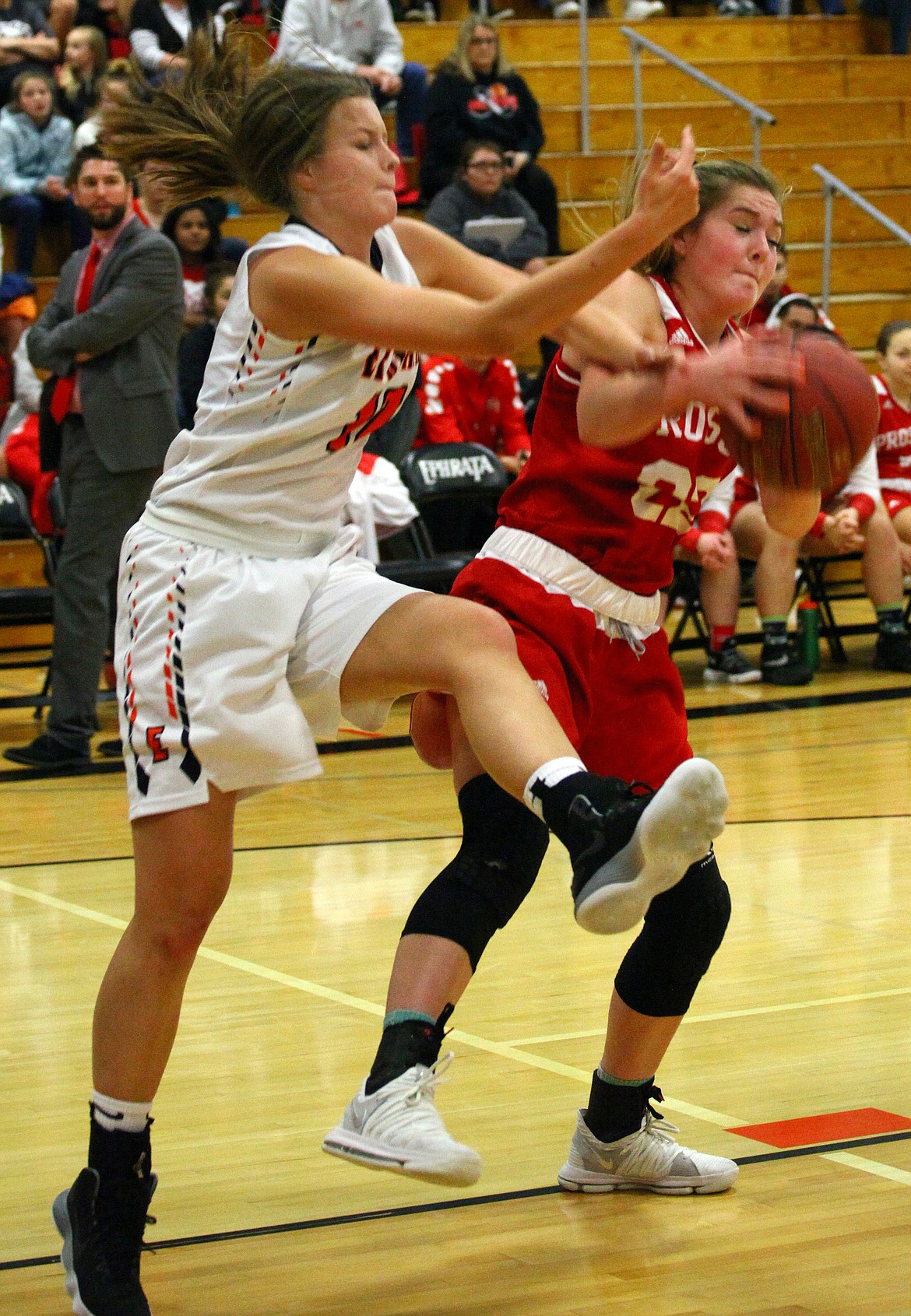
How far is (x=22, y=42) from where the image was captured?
10.8m

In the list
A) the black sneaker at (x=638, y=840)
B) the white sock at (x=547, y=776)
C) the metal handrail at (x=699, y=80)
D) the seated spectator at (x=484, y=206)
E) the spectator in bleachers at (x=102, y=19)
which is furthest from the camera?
the spectator in bleachers at (x=102, y=19)

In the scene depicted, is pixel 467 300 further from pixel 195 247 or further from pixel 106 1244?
pixel 195 247

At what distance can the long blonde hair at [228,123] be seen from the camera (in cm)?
242

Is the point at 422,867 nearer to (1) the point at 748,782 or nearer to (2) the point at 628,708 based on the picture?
(1) the point at 748,782

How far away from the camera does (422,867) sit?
4.97 m

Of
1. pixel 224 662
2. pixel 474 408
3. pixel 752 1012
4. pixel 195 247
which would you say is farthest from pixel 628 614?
pixel 195 247

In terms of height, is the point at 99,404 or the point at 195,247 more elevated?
the point at 195,247

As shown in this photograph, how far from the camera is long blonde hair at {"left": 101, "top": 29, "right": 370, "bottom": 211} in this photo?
2418mm

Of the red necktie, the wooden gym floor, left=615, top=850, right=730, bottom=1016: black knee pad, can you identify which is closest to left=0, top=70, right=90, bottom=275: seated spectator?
the red necktie

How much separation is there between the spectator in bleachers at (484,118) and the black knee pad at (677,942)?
8238 mm

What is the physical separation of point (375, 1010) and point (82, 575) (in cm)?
303

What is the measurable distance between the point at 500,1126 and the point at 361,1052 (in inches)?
17.9

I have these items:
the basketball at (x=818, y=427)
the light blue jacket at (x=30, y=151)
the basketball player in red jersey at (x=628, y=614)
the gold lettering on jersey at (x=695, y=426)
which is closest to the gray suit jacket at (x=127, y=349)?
the basketball player in red jersey at (x=628, y=614)

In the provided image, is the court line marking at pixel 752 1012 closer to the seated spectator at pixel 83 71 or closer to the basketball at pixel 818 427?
the basketball at pixel 818 427
